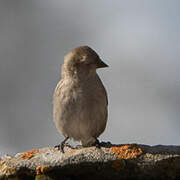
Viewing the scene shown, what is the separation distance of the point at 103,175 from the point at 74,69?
11.6 ft

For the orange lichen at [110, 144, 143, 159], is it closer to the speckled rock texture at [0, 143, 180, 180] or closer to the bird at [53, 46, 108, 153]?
the speckled rock texture at [0, 143, 180, 180]

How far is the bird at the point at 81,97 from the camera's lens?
689cm

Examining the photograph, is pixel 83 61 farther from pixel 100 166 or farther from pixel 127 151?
pixel 100 166

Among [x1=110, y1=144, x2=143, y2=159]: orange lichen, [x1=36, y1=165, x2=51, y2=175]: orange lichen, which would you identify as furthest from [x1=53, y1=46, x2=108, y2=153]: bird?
[x1=36, y1=165, x2=51, y2=175]: orange lichen

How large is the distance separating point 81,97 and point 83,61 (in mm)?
577

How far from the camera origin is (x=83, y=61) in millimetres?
6871

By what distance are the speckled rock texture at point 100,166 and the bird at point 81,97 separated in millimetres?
2918

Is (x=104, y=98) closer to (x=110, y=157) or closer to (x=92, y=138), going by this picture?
(x=92, y=138)

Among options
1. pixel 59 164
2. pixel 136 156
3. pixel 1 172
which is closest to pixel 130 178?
pixel 136 156

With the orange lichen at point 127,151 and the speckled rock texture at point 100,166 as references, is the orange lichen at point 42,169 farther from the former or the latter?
the orange lichen at point 127,151

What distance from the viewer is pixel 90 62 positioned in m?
6.82

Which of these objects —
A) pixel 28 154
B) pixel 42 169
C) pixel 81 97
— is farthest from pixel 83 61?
pixel 42 169

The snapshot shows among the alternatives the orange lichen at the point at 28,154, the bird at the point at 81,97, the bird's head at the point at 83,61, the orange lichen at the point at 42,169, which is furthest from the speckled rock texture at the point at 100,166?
the bird's head at the point at 83,61

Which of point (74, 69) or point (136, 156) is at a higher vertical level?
point (74, 69)
